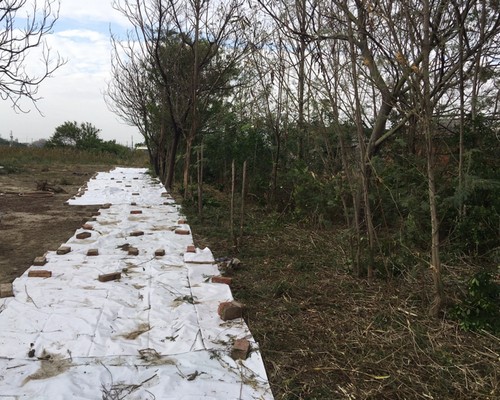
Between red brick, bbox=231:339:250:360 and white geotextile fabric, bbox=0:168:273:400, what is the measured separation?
3cm

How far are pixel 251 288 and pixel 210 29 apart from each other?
22.3ft

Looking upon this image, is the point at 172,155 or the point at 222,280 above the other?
the point at 172,155

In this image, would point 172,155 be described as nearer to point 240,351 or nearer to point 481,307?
point 240,351

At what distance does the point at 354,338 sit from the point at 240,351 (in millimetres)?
768

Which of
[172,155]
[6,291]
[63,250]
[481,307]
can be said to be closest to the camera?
[481,307]

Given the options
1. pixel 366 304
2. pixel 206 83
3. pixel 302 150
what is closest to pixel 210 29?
pixel 206 83

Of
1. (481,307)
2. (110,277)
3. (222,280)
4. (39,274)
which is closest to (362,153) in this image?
(481,307)

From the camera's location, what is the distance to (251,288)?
374 cm

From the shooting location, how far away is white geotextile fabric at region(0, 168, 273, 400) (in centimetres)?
216

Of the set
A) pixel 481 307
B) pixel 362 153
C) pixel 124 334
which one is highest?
pixel 362 153

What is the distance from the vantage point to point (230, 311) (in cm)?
297

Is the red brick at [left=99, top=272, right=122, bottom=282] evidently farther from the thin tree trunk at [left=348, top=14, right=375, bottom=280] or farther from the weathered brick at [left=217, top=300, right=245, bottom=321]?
the thin tree trunk at [left=348, top=14, right=375, bottom=280]

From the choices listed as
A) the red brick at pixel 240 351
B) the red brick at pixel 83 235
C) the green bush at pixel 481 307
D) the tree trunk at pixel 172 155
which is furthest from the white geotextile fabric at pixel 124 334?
the tree trunk at pixel 172 155

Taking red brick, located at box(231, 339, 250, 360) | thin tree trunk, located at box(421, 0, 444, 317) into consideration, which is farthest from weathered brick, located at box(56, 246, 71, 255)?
thin tree trunk, located at box(421, 0, 444, 317)
